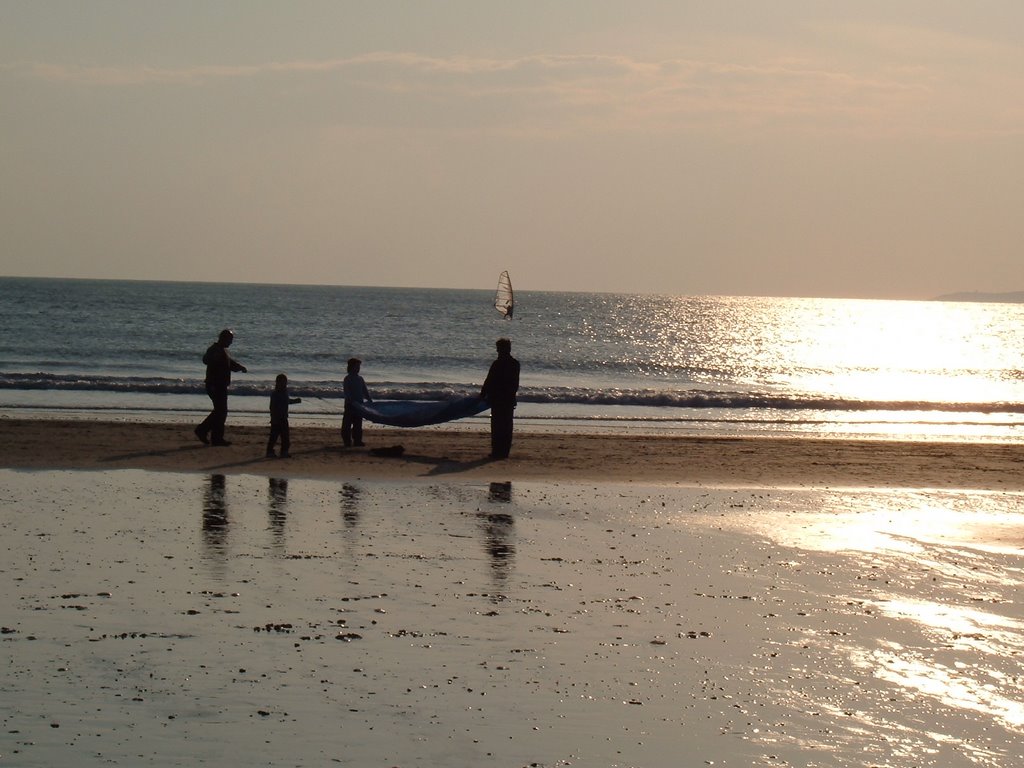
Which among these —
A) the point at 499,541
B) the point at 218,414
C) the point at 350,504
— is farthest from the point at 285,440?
the point at 499,541

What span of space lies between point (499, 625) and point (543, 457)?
1023 centimetres

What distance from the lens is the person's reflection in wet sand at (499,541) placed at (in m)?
8.99

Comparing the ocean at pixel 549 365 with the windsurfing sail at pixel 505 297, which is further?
the ocean at pixel 549 365

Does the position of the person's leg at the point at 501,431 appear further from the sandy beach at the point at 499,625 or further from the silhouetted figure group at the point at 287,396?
the sandy beach at the point at 499,625

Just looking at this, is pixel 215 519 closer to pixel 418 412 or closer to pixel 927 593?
pixel 927 593

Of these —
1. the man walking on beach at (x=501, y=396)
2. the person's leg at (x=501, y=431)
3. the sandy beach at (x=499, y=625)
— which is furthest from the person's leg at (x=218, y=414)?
the person's leg at (x=501, y=431)

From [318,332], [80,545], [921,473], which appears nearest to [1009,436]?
[921,473]

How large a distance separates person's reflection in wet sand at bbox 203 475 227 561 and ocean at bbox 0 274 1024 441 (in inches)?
422

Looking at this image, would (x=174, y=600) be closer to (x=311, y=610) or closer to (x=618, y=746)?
(x=311, y=610)

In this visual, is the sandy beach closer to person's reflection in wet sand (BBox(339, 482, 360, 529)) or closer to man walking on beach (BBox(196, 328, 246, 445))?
person's reflection in wet sand (BBox(339, 482, 360, 529))

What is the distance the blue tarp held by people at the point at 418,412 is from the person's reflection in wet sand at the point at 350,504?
4764 millimetres

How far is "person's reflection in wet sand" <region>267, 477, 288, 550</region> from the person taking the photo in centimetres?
1041

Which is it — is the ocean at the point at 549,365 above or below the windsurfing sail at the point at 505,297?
below

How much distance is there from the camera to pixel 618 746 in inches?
222
